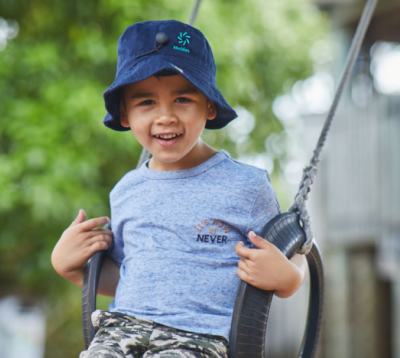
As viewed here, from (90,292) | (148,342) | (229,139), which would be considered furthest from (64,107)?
(148,342)

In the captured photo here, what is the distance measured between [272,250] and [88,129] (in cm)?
431

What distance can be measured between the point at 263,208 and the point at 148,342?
0.43 m

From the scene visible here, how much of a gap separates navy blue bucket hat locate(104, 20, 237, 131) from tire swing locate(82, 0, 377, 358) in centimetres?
31

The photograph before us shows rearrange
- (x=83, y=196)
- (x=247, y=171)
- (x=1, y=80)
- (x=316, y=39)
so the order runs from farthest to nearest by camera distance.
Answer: (x=316, y=39)
(x=1, y=80)
(x=83, y=196)
(x=247, y=171)

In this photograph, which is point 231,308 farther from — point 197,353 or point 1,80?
point 1,80

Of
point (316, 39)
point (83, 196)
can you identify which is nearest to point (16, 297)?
point (83, 196)

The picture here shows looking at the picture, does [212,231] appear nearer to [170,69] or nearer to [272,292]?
[272,292]

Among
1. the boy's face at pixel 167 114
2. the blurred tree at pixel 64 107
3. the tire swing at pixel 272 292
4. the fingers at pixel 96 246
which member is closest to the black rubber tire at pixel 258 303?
the tire swing at pixel 272 292

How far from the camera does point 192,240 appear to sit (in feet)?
5.19

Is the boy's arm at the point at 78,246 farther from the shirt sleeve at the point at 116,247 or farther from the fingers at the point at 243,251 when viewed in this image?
the fingers at the point at 243,251

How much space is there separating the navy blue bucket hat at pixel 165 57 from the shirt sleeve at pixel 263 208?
0.22 meters

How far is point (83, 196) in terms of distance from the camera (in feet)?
17.8

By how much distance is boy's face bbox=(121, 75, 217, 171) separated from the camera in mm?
1530

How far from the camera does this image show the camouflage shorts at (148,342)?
1.44 m
